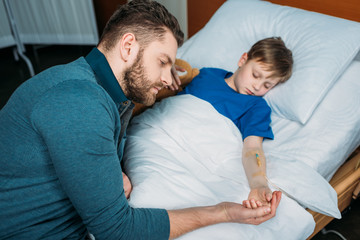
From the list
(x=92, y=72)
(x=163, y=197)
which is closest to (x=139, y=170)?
(x=163, y=197)

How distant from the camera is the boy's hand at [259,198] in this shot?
0.79 meters

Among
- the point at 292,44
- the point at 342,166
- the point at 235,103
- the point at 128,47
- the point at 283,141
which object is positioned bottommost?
the point at 342,166

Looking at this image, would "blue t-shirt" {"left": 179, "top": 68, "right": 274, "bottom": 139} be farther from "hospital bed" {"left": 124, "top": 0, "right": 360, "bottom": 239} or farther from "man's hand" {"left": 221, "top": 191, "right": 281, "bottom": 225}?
"man's hand" {"left": 221, "top": 191, "right": 281, "bottom": 225}

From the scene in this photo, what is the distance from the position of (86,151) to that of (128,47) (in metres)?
0.36

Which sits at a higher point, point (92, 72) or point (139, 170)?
point (92, 72)

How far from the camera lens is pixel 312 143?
1.11m

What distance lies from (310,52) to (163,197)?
966mm

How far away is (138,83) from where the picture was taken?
2.79 feet

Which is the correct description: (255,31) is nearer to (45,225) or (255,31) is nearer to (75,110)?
(75,110)

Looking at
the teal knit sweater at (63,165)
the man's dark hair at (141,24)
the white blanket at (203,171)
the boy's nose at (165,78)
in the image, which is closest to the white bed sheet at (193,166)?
the white blanket at (203,171)

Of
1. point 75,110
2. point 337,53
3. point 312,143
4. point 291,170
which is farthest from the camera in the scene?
point 337,53

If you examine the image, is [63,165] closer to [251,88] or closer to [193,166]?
[193,166]

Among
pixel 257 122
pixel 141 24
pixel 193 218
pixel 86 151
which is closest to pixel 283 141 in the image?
pixel 257 122

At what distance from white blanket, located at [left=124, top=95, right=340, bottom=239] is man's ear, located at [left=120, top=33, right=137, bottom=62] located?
14.3 inches
